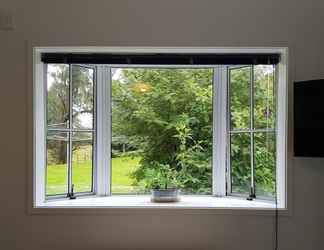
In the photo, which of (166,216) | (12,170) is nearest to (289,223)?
(166,216)

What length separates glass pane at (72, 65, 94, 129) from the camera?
2.97m

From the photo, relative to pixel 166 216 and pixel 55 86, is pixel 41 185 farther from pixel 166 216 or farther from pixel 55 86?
pixel 166 216

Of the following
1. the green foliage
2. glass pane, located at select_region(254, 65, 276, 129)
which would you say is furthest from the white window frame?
the green foliage

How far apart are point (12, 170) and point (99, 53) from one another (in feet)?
3.55

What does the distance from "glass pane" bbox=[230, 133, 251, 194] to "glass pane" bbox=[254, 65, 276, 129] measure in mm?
165

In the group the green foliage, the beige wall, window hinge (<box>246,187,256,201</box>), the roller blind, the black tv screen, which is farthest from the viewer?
the green foliage

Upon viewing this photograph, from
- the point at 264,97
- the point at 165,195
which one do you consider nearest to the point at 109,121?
the point at 165,195

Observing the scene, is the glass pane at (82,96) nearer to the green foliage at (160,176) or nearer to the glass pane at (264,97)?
the green foliage at (160,176)

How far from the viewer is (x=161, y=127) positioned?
308 centimetres

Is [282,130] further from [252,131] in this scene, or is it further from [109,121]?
[109,121]

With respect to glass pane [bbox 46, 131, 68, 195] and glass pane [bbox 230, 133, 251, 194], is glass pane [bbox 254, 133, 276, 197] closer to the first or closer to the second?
glass pane [bbox 230, 133, 251, 194]

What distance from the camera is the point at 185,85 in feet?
10.1

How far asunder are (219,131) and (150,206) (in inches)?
33.5
